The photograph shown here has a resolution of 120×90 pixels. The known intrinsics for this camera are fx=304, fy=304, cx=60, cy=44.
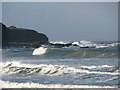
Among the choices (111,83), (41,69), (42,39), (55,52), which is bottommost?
(42,39)

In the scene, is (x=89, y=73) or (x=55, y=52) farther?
(x=55, y=52)

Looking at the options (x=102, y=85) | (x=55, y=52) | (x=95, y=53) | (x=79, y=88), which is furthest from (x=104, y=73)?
(x=55, y=52)

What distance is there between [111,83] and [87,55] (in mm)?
10965

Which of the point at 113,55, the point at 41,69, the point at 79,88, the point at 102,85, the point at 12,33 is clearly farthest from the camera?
the point at 12,33

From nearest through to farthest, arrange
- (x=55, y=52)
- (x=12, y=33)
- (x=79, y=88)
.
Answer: (x=79, y=88) → (x=55, y=52) → (x=12, y=33)

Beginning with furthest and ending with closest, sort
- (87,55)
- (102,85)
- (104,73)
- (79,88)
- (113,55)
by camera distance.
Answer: (87,55) → (113,55) → (104,73) → (102,85) → (79,88)

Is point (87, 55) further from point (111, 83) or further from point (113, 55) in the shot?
point (111, 83)

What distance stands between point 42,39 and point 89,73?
5283 cm

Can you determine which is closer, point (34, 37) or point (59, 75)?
point (59, 75)

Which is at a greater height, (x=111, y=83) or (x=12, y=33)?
(x=111, y=83)

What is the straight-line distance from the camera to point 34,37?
6209cm

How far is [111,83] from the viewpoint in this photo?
8.31 m

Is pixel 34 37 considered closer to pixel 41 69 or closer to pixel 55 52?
pixel 55 52

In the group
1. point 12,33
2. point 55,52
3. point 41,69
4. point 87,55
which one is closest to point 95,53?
point 87,55
